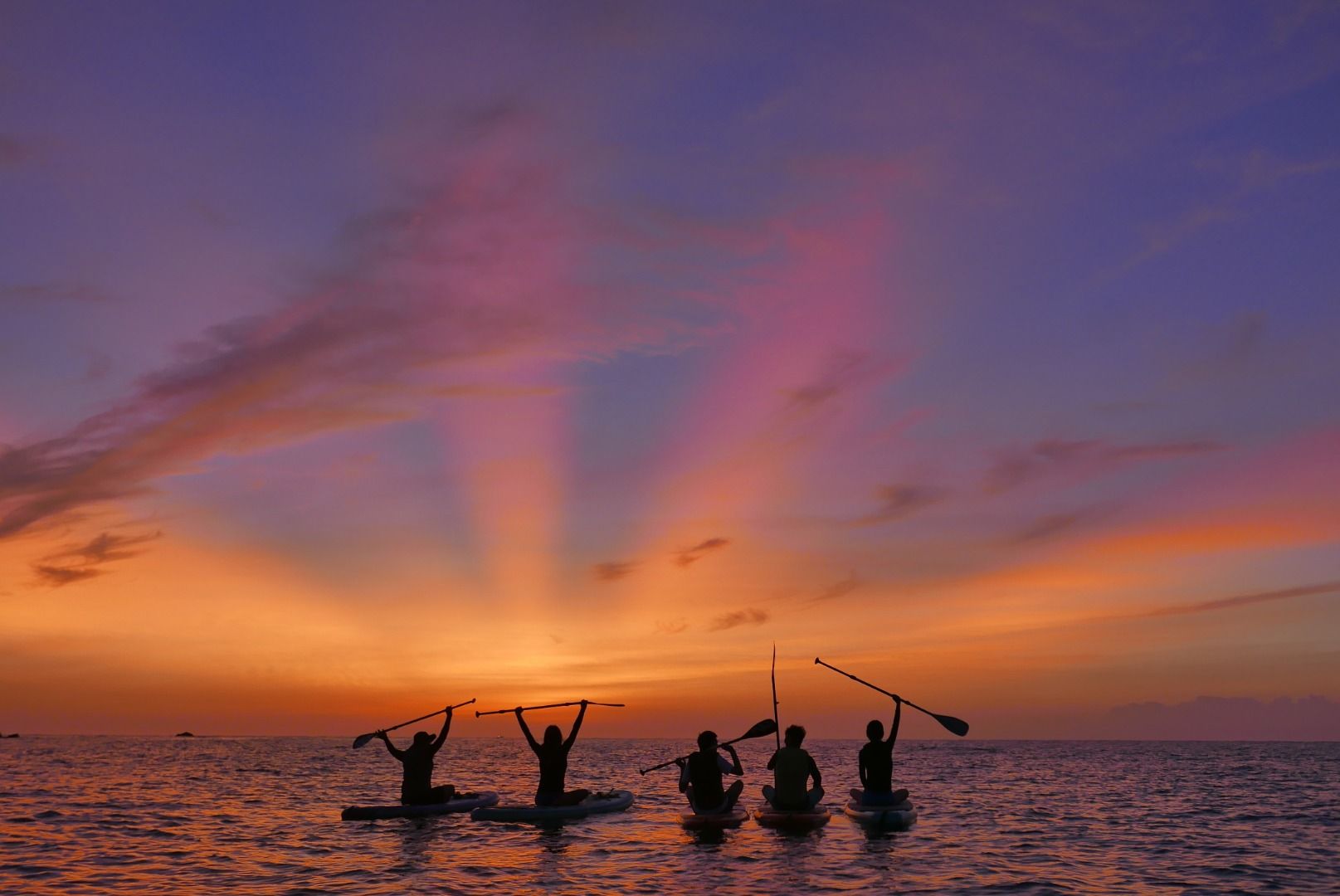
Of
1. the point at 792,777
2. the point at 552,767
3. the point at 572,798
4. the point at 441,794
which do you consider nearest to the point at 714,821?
the point at 792,777

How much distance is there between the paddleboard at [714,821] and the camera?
28.6 meters

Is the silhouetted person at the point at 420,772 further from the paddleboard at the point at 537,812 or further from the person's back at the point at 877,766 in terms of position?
the person's back at the point at 877,766

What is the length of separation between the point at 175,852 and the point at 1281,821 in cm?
3656

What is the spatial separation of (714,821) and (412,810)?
9589mm

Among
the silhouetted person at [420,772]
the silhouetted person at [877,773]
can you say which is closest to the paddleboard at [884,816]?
the silhouetted person at [877,773]

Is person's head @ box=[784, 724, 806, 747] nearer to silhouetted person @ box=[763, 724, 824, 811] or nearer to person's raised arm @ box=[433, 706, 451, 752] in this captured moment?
silhouetted person @ box=[763, 724, 824, 811]

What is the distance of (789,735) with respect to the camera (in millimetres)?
27516

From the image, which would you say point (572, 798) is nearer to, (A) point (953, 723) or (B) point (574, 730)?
(B) point (574, 730)

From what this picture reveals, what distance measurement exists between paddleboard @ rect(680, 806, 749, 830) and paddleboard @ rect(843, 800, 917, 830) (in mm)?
3231

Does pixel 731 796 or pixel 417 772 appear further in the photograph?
pixel 417 772

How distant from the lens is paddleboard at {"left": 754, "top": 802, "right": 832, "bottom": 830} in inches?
1089

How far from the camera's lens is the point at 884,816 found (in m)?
28.3

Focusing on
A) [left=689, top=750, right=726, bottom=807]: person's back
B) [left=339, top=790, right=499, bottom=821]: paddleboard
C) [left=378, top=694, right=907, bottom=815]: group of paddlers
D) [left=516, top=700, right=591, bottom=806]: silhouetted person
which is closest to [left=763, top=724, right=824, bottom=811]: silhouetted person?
[left=378, top=694, right=907, bottom=815]: group of paddlers

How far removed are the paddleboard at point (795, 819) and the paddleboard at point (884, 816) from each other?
41.7 inches
